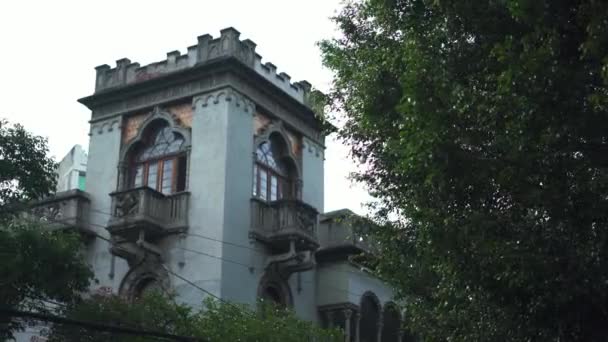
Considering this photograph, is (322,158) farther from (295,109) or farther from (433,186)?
(433,186)

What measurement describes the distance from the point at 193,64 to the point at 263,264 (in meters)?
5.70

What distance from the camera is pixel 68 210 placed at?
Result: 25047 millimetres

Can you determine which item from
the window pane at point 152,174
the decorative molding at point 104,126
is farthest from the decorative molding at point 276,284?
the decorative molding at point 104,126

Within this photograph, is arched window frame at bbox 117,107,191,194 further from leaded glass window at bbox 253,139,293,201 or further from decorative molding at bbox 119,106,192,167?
leaded glass window at bbox 253,139,293,201

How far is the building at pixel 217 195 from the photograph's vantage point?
923 inches

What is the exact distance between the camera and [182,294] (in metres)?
23.0

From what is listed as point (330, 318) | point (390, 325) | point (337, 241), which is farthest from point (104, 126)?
point (390, 325)

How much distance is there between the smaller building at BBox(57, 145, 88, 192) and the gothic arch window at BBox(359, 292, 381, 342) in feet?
74.0

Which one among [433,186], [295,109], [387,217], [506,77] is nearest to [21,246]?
[387,217]

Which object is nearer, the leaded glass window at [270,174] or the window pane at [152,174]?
the window pane at [152,174]

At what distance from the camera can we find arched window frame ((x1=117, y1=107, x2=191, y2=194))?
2484cm

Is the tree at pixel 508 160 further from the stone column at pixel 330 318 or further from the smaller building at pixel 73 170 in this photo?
the smaller building at pixel 73 170

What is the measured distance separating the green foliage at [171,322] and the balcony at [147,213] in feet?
13.8

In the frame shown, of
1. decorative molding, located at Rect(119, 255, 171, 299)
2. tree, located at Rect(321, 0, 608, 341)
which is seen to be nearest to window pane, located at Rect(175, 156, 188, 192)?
decorative molding, located at Rect(119, 255, 171, 299)
